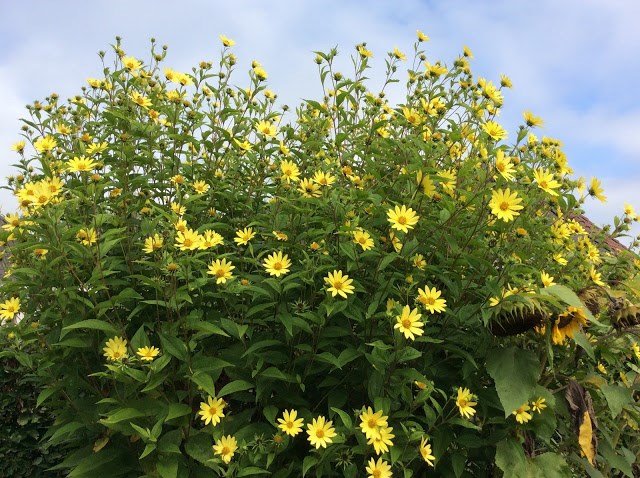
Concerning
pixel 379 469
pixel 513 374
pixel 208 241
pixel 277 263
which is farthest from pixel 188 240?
pixel 513 374

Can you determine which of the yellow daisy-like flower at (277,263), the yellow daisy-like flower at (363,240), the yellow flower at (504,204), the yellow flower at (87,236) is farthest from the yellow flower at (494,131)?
the yellow flower at (87,236)

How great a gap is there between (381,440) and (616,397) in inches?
43.3

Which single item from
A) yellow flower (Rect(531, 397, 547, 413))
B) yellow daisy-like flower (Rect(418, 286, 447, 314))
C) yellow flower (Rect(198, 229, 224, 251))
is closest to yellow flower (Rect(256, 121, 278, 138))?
yellow flower (Rect(198, 229, 224, 251))

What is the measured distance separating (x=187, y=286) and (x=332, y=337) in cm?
56

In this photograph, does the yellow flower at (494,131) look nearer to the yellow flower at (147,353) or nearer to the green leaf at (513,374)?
the green leaf at (513,374)

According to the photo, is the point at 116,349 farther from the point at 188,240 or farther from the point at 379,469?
the point at 379,469


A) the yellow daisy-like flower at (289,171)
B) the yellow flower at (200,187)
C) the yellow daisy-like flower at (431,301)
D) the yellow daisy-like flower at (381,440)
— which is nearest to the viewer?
the yellow daisy-like flower at (381,440)

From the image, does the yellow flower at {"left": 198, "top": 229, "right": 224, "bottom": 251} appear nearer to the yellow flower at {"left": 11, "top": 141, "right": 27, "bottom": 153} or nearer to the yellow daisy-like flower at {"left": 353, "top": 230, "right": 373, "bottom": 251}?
the yellow daisy-like flower at {"left": 353, "top": 230, "right": 373, "bottom": 251}

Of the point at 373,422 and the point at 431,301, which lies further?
A: the point at 431,301

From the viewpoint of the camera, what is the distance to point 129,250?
2.35 m

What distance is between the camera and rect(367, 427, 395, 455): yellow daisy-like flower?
1884 millimetres

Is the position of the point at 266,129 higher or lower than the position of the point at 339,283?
higher

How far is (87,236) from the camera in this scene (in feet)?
7.11

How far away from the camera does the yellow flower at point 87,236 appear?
2.14m
